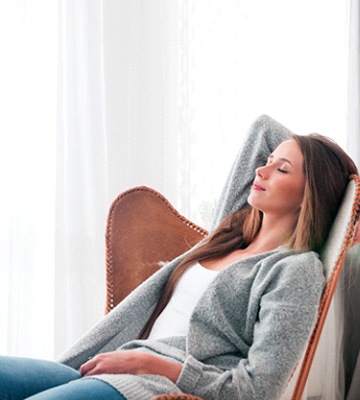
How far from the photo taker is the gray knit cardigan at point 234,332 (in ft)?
4.71

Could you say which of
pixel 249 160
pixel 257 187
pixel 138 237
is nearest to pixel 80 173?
pixel 138 237

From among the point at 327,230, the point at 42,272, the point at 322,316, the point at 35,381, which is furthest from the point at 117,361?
the point at 42,272

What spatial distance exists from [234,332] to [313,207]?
33 cm

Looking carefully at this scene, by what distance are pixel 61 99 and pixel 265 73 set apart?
85 centimetres

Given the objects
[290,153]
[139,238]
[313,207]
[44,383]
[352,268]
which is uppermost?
[290,153]

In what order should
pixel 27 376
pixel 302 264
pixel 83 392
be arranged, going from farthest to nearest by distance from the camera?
pixel 302 264 < pixel 27 376 < pixel 83 392

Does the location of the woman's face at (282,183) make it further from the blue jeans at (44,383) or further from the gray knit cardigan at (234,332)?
the blue jeans at (44,383)

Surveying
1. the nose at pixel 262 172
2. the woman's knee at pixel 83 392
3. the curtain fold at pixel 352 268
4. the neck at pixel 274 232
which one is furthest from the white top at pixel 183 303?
the curtain fold at pixel 352 268

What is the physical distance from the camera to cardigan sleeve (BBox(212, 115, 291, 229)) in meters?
1.98

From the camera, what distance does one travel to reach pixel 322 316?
154 cm

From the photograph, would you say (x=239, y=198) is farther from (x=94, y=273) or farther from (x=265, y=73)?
(x=265, y=73)

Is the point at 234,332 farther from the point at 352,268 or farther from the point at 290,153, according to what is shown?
the point at 352,268

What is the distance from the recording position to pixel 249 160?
1988 millimetres

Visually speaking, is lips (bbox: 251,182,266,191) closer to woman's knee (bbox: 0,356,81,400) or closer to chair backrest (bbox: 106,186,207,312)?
chair backrest (bbox: 106,186,207,312)
